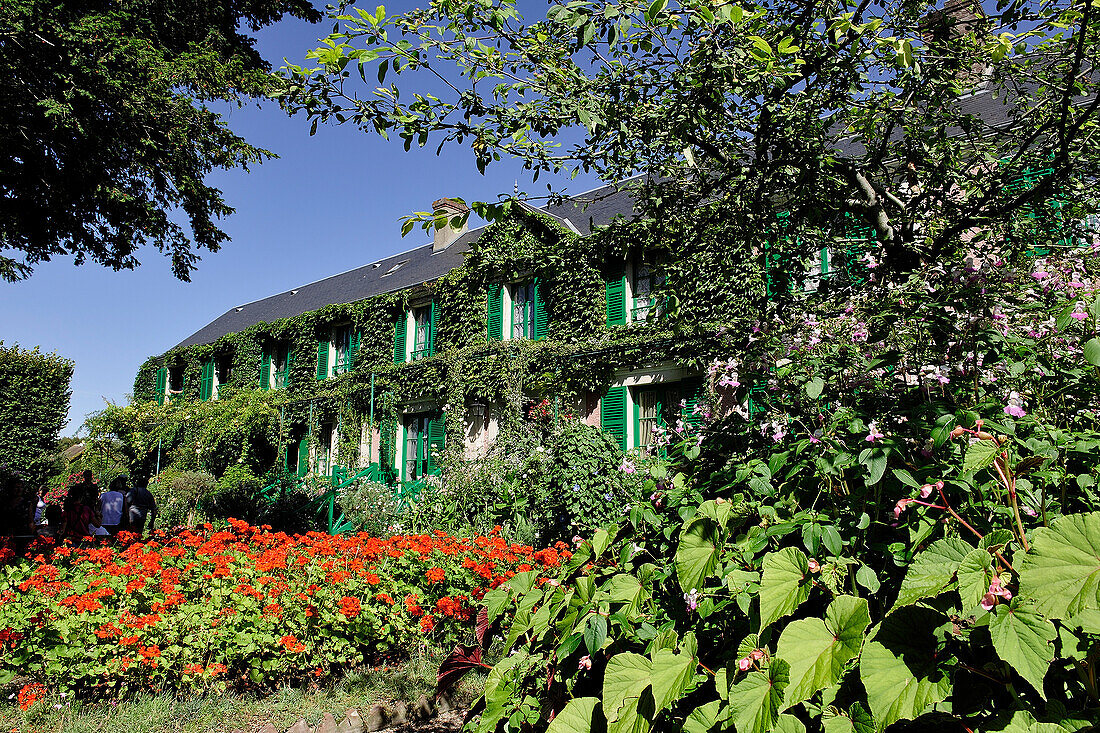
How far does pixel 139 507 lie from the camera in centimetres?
1020

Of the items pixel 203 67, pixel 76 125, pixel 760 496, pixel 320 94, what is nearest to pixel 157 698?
pixel 320 94

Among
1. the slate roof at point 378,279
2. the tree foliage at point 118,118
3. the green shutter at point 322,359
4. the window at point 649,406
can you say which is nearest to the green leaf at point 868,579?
the tree foliage at point 118,118

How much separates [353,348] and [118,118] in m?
9.82

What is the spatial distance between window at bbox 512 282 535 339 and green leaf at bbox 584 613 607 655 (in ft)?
38.8

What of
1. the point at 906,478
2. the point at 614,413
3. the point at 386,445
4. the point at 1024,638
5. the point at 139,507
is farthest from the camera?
the point at 386,445

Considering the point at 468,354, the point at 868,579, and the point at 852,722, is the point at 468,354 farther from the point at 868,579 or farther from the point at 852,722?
the point at 852,722

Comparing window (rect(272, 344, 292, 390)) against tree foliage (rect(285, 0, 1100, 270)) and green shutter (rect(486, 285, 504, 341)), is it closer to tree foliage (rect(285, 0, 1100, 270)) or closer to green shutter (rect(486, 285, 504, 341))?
green shutter (rect(486, 285, 504, 341))

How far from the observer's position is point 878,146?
3924mm

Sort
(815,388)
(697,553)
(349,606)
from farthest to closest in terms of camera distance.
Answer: (349,606) → (815,388) → (697,553)

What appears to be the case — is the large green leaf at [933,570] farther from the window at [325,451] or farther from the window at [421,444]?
the window at [325,451]

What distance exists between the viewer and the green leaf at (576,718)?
1.78 metres

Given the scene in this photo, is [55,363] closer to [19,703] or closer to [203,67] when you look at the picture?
[203,67]

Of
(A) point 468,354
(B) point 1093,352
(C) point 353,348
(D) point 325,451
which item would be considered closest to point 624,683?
(B) point 1093,352

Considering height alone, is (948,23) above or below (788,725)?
above
